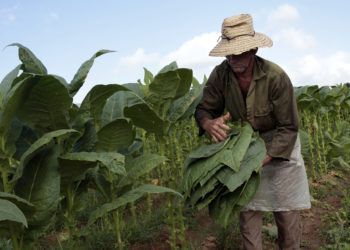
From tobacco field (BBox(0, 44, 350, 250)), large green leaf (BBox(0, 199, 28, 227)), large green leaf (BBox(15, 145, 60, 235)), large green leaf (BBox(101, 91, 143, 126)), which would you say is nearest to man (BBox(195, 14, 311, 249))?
tobacco field (BBox(0, 44, 350, 250))

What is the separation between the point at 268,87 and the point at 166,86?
644 millimetres

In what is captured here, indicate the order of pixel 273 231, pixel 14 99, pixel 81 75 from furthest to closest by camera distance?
pixel 273 231
pixel 81 75
pixel 14 99

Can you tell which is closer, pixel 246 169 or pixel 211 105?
pixel 246 169

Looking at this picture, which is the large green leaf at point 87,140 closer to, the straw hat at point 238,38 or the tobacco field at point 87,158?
the tobacco field at point 87,158

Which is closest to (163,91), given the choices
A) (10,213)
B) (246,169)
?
(246,169)

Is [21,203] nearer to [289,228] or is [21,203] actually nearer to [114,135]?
[114,135]

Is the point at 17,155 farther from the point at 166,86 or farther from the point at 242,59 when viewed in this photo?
the point at 242,59

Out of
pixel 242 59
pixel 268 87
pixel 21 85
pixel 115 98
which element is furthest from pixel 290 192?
pixel 21 85

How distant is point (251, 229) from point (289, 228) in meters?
0.30

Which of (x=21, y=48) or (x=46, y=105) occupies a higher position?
(x=21, y=48)

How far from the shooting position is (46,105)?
2523 mm

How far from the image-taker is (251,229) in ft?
10.6

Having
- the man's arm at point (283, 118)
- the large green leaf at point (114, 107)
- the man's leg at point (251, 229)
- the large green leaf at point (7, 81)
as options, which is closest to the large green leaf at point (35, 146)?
the large green leaf at point (7, 81)

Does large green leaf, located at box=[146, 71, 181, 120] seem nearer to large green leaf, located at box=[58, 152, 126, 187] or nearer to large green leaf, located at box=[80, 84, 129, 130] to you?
large green leaf, located at box=[80, 84, 129, 130]
